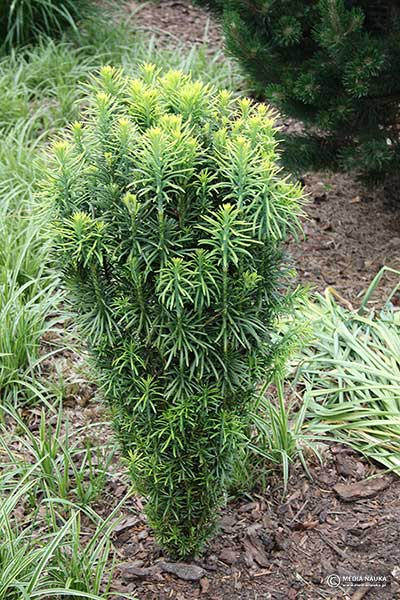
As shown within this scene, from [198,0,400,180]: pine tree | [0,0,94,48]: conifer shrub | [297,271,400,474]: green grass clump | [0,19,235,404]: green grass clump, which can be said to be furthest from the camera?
[0,0,94,48]: conifer shrub

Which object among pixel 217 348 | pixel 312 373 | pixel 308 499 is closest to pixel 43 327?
pixel 312 373

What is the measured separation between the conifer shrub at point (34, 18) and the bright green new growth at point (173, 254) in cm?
393

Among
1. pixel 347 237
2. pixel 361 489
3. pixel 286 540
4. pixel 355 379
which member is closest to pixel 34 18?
pixel 347 237

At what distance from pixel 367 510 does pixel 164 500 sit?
2.79 feet

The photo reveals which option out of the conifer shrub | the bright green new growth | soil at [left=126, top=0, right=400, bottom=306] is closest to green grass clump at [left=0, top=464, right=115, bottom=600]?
the bright green new growth

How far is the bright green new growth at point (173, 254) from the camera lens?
203 centimetres

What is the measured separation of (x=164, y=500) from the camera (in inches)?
96.7

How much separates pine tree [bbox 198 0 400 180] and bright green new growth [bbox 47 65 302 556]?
1525mm

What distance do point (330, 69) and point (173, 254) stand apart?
2.09 metres

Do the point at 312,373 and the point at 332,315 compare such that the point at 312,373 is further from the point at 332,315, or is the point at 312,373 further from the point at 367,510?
the point at 367,510

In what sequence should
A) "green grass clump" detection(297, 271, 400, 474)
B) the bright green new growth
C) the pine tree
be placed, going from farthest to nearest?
the pine tree < "green grass clump" detection(297, 271, 400, 474) < the bright green new growth

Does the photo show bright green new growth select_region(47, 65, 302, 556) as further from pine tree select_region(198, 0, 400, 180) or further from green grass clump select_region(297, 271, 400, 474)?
pine tree select_region(198, 0, 400, 180)

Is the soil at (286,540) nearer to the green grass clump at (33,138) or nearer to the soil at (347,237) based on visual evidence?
the green grass clump at (33,138)

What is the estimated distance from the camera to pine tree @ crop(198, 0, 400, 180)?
3648mm
